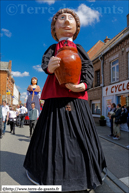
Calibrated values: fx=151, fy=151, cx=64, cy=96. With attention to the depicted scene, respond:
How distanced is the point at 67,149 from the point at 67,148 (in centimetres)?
1

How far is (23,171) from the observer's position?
9.17ft

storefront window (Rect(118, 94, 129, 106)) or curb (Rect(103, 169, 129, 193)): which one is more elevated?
storefront window (Rect(118, 94, 129, 106))

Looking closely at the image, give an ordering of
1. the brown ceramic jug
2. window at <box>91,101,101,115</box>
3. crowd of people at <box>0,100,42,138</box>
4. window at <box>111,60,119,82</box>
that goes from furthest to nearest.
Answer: window at <box>91,101,101,115</box> < window at <box>111,60,119,82</box> < crowd of people at <box>0,100,42,138</box> < the brown ceramic jug

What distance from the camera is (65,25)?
2119mm

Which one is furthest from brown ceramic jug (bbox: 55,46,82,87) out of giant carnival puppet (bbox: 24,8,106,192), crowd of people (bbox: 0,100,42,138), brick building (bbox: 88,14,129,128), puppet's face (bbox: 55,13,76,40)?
brick building (bbox: 88,14,129,128)

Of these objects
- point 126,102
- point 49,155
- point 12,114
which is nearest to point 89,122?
point 49,155

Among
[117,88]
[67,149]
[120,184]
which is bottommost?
[120,184]

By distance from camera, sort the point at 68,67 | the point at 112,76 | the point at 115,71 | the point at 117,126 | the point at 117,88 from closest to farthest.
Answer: the point at 68,67 < the point at 117,126 < the point at 117,88 < the point at 115,71 < the point at 112,76

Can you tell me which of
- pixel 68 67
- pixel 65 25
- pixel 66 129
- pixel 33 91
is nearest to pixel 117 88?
pixel 33 91

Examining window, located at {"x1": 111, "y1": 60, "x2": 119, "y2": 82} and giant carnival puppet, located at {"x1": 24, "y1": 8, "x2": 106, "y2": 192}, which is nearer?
giant carnival puppet, located at {"x1": 24, "y1": 8, "x2": 106, "y2": 192}

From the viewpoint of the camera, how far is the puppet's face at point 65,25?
6.95 ft

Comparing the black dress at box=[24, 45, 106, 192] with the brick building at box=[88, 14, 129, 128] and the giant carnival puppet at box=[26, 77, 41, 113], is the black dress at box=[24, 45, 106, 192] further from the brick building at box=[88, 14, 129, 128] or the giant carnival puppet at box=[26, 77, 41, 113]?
the brick building at box=[88, 14, 129, 128]

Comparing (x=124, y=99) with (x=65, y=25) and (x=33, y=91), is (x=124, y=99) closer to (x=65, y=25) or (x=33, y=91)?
(x=33, y=91)

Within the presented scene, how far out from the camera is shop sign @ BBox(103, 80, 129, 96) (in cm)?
954
